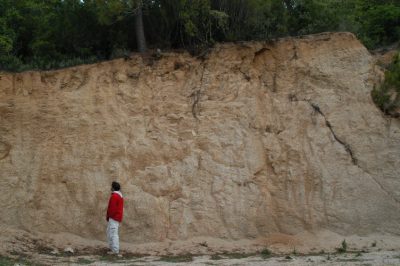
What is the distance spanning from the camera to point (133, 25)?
610 inches

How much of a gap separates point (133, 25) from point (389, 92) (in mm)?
6757

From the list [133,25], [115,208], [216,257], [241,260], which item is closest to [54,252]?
[115,208]

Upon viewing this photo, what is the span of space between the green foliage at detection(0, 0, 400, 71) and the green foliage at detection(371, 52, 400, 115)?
2.01m

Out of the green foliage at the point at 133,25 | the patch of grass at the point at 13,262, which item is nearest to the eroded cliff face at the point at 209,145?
the green foliage at the point at 133,25

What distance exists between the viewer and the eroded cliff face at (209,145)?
1274 cm

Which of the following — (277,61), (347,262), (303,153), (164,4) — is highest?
(164,4)

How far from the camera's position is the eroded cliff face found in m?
12.7

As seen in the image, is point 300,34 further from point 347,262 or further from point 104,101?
point 347,262

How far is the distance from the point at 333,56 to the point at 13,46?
8.30 metres

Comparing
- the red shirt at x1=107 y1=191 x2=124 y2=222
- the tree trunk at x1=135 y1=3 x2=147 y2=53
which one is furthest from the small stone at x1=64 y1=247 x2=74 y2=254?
the tree trunk at x1=135 y1=3 x2=147 y2=53

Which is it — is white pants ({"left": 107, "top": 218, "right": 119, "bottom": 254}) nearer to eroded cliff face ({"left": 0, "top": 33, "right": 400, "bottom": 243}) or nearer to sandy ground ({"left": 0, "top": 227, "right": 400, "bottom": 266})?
sandy ground ({"left": 0, "top": 227, "right": 400, "bottom": 266})

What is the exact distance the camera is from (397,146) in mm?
13555

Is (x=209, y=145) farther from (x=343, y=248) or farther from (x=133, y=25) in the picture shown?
(x=133, y=25)

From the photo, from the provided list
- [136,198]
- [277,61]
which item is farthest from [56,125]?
[277,61]
